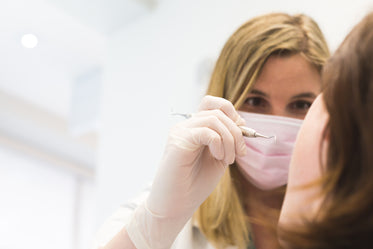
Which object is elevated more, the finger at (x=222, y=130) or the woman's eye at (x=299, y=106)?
the finger at (x=222, y=130)

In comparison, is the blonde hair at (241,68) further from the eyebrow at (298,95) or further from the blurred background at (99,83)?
the blurred background at (99,83)

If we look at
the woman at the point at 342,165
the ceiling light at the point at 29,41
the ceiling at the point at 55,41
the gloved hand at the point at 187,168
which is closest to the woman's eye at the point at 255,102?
the gloved hand at the point at 187,168

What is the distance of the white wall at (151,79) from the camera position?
2.54 meters

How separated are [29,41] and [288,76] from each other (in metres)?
2.64

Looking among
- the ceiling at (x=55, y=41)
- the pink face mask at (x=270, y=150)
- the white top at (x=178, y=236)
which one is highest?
the ceiling at (x=55, y=41)

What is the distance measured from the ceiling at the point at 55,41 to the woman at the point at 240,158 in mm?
1468

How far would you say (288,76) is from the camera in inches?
58.7

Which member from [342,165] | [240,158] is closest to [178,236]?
[240,158]

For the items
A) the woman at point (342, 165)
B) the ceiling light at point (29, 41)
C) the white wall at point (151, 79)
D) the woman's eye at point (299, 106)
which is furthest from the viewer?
the ceiling light at point (29, 41)

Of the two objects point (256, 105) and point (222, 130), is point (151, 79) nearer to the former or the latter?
point (256, 105)

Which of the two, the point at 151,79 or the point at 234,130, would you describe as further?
the point at 151,79

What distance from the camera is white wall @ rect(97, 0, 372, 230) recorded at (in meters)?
2.54

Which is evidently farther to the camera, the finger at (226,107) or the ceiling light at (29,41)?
the ceiling light at (29,41)

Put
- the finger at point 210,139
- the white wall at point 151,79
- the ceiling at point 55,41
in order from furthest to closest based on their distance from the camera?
the ceiling at point 55,41 → the white wall at point 151,79 → the finger at point 210,139
